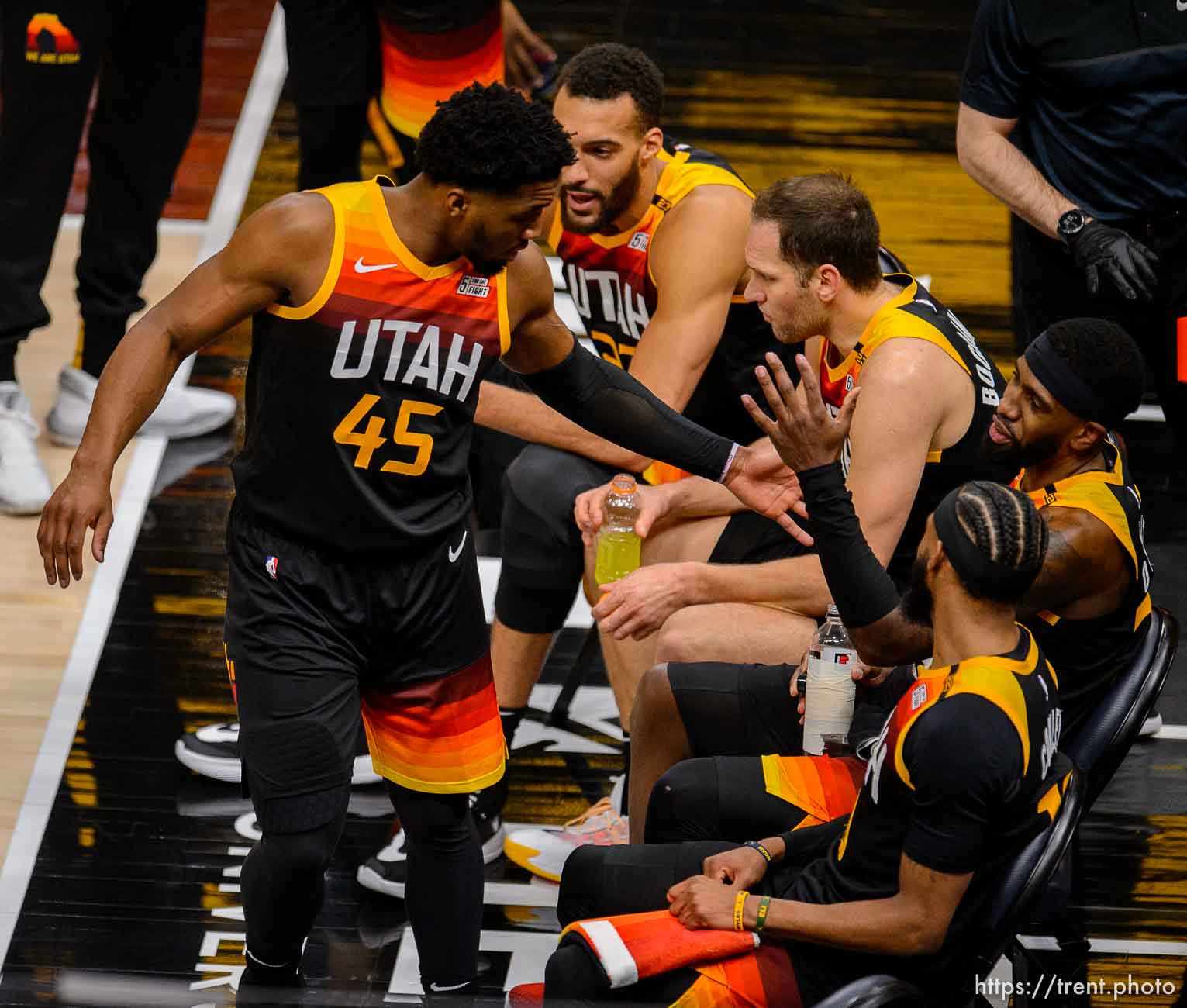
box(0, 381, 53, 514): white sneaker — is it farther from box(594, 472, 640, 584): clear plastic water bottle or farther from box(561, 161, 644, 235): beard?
box(594, 472, 640, 584): clear plastic water bottle

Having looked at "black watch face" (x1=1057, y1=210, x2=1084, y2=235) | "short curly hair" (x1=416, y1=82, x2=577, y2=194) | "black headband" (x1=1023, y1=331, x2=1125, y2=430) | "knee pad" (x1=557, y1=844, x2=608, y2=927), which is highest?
"short curly hair" (x1=416, y1=82, x2=577, y2=194)

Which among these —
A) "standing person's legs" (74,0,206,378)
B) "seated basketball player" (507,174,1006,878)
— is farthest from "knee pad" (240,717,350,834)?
"standing person's legs" (74,0,206,378)

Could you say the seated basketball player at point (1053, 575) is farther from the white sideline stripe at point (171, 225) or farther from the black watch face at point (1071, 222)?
the white sideline stripe at point (171, 225)

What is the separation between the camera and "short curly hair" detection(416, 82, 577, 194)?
3.08 meters

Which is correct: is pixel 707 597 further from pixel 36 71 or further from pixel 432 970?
pixel 36 71

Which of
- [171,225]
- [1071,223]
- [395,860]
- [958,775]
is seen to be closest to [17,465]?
[171,225]

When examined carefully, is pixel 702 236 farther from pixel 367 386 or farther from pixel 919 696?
pixel 919 696

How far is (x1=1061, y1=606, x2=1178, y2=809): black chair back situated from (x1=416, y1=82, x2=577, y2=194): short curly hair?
1.40 m

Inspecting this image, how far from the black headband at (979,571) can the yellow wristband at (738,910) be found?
636 mm

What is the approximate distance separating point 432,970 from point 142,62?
11.4 ft

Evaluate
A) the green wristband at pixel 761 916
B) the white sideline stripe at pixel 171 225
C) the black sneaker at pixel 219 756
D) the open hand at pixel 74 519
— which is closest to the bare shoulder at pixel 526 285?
the open hand at pixel 74 519

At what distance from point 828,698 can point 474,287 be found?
3.46 ft

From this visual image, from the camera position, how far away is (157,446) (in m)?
6.07

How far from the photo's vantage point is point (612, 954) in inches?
115
